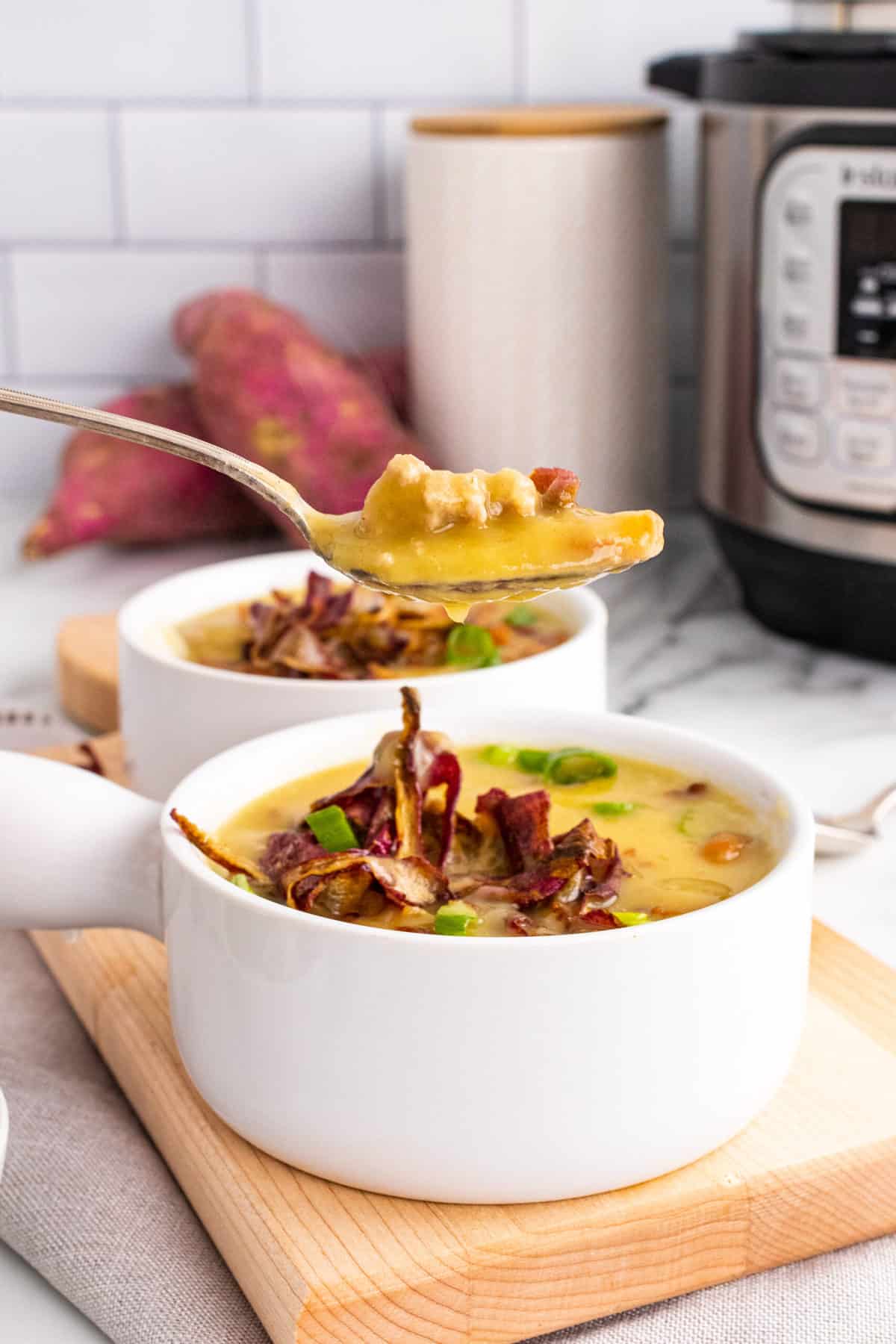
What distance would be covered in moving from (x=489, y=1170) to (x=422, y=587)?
0.21 metres

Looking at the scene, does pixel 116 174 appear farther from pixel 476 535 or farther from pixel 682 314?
pixel 476 535

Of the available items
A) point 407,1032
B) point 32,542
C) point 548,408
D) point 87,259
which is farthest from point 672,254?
point 407,1032

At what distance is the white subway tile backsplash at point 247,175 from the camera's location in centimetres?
156

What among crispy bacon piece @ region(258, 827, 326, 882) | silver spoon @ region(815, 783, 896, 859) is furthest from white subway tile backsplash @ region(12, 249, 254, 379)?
crispy bacon piece @ region(258, 827, 326, 882)

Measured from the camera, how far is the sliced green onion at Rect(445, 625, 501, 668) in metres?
0.96

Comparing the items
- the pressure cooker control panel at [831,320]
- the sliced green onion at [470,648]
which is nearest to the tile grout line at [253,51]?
the pressure cooker control panel at [831,320]

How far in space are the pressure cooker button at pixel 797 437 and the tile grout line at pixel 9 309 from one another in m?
0.74

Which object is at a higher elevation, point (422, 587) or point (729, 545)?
point (422, 587)

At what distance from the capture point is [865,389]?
1.16 meters

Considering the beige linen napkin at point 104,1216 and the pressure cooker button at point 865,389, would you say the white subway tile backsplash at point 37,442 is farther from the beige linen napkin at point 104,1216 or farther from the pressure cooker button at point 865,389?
the beige linen napkin at point 104,1216

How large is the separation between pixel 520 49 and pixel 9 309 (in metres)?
0.52

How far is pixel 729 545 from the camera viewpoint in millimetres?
1317

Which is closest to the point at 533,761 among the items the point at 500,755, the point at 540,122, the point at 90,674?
the point at 500,755

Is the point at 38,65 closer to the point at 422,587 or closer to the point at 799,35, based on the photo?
the point at 799,35
